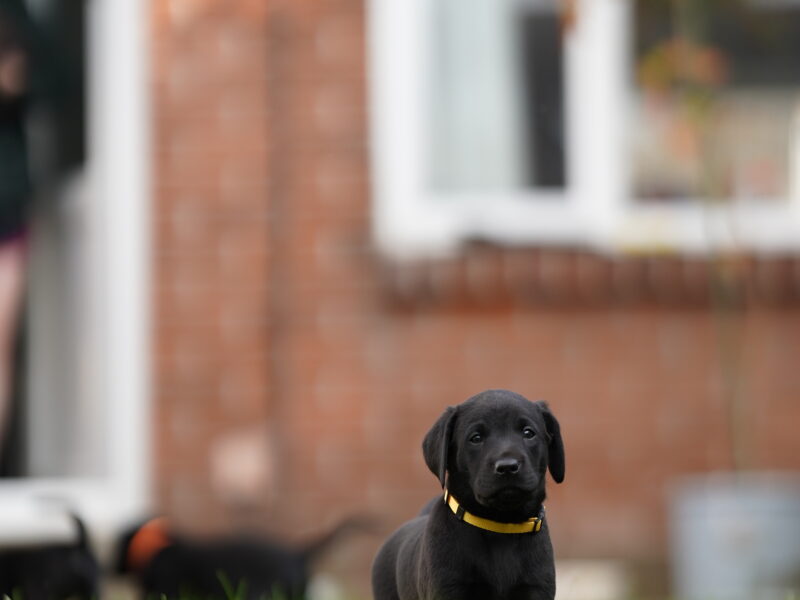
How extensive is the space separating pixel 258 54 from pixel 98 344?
1.55m

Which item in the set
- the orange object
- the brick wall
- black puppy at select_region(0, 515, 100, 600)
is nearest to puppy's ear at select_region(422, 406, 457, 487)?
black puppy at select_region(0, 515, 100, 600)

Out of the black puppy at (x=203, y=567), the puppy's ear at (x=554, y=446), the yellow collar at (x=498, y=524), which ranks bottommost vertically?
the black puppy at (x=203, y=567)

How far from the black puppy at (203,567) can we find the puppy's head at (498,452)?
237 cm

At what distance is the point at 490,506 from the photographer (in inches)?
95.3

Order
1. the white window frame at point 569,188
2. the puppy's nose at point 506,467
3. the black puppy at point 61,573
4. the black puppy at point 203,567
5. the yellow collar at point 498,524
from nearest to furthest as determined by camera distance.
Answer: the puppy's nose at point 506,467 → the yellow collar at point 498,524 → the black puppy at point 61,573 → the black puppy at point 203,567 → the white window frame at point 569,188

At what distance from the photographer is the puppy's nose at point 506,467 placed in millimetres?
2350

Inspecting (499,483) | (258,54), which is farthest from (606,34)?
(499,483)

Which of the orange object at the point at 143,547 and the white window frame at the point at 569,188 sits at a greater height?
the white window frame at the point at 569,188

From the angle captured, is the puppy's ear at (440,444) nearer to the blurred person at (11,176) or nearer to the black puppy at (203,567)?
the black puppy at (203,567)

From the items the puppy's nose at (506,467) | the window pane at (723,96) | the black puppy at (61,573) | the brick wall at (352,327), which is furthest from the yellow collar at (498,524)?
the window pane at (723,96)

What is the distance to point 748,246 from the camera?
7.30m

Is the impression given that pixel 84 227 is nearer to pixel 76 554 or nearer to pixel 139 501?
Answer: pixel 139 501

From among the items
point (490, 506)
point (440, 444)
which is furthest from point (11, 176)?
point (490, 506)

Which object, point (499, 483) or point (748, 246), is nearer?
point (499, 483)
